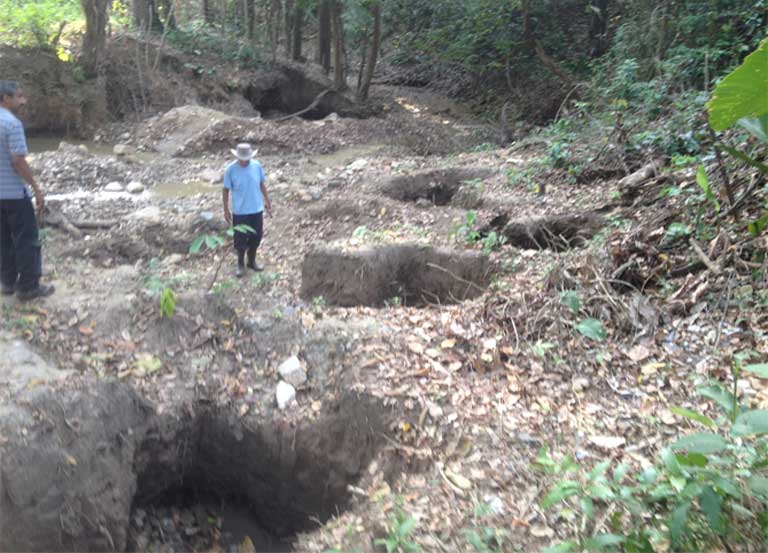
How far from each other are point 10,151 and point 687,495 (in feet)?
16.0

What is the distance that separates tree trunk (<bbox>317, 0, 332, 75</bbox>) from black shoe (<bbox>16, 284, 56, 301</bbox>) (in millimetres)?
11790

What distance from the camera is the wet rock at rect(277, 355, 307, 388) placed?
4906 mm

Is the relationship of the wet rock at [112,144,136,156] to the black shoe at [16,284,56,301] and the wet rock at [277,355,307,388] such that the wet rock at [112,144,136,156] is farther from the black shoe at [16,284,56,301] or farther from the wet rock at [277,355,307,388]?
the wet rock at [277,355,307,388]

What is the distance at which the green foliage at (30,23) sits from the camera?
13609mm

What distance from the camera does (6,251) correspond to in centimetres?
523

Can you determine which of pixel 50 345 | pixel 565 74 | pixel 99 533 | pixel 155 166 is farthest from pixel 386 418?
pixel 565 74

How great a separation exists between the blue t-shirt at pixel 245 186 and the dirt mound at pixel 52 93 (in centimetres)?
947

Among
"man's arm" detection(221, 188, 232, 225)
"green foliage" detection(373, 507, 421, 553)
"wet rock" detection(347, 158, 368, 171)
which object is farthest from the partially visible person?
"wet rock" detection(347, 158, 368, 171)

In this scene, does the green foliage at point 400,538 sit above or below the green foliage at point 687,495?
below

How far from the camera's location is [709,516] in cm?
255

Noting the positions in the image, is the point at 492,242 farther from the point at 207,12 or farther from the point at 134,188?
the point at 207,12

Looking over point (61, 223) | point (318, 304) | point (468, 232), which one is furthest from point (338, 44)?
point (318, 304)

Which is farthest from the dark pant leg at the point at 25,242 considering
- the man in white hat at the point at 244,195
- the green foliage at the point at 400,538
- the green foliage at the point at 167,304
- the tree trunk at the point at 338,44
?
the tree trunk at the point at 338,44

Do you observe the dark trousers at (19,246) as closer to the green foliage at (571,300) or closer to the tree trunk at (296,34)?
the green foliage at (571,300)
